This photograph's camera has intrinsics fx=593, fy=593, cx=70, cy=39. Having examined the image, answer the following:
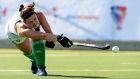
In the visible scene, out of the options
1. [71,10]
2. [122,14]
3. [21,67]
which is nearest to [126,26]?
[122,14]

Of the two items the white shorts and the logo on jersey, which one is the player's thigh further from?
the logo on jersey

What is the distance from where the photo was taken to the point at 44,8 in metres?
19.4

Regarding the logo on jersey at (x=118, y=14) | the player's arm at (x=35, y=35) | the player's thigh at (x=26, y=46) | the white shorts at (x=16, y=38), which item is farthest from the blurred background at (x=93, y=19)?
the player's arm at (x=35, y=35)

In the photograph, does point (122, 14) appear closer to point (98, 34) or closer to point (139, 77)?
point (98, 34)

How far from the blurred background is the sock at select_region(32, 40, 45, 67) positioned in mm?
9446

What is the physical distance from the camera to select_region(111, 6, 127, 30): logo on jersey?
19391 millimetres

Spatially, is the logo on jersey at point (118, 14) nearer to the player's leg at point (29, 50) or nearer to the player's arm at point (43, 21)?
the player's leg at point (29, 50)

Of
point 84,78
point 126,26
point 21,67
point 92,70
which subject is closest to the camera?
point 84,78

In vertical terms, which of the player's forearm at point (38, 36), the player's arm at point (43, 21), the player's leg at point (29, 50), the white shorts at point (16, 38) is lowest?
the player's leg at point (29, 50)

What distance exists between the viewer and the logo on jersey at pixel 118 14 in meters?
19.4

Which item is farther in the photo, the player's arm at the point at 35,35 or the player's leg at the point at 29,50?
the player's leg at the point at 29,50

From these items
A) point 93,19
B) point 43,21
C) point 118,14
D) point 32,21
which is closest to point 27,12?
point 32,21

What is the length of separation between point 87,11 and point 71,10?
0.53 metres

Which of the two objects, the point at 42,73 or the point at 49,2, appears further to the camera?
the point at 49,2
